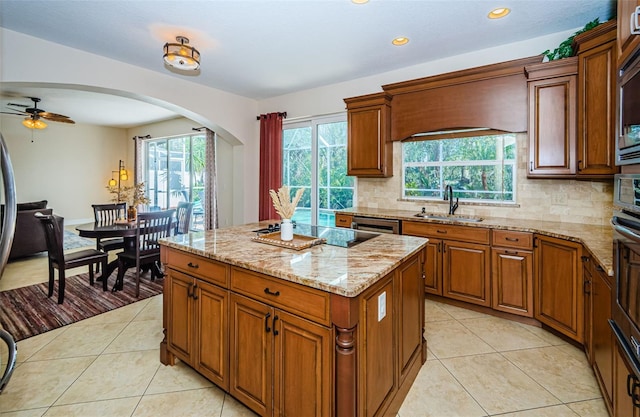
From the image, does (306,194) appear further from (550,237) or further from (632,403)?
(632,403)

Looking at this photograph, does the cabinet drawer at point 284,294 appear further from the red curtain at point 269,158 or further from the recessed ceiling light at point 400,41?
the red curtain at point 269,158

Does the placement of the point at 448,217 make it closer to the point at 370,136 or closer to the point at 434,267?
the point at 434,267

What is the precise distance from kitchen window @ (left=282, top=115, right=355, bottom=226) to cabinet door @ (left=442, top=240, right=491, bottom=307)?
1834 millimetres

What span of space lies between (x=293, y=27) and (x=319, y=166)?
2297mm

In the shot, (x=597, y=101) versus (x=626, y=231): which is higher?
(x=597, y=101)

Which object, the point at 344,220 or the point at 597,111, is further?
the point at 344,220

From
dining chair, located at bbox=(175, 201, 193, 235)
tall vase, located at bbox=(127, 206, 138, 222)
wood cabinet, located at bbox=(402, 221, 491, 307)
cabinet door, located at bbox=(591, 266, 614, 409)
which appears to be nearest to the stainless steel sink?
wood cabinet, located at bbox=(402, 221, 491, 307)

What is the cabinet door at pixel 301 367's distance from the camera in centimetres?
136

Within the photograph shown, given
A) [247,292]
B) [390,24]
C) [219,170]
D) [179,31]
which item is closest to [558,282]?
[247,292]

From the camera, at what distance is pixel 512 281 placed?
286cm

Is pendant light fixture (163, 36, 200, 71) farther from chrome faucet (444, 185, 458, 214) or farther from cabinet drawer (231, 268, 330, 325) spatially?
chrome faucet (444, 185, 458, 214)

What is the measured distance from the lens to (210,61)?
3.74m

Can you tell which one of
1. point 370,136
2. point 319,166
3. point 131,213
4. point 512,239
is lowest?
point 512,239

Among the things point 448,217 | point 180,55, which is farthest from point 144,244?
point 448,217
